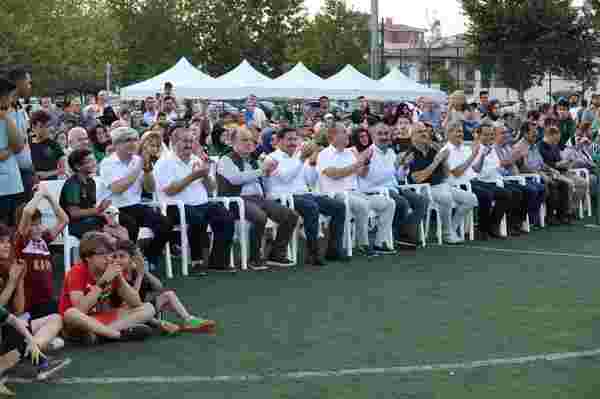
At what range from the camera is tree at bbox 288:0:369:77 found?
56.0m

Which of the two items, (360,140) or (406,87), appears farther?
(406,87)

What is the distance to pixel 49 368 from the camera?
6266 mm

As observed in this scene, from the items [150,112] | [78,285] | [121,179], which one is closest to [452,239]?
[121,179]

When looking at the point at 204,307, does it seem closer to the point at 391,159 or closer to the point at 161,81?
the point at 391,159

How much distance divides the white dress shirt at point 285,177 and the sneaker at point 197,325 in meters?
3.76

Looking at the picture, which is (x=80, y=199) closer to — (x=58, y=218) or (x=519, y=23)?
(x=58, y=218)

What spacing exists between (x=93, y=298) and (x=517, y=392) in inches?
106

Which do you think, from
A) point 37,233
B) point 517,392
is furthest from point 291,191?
point 517,392

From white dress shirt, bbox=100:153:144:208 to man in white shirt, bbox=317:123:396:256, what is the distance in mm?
2363

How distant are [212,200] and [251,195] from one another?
1.94 ft

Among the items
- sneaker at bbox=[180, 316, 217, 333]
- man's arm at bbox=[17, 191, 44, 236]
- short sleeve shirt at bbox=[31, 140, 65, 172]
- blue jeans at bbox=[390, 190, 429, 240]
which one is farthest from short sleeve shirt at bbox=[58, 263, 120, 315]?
blue jeans at bbox=[390, 190, 429, 240]

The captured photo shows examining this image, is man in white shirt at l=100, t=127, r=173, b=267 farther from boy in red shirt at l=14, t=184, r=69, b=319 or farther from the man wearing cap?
the man wearing cap

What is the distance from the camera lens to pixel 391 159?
11961mm

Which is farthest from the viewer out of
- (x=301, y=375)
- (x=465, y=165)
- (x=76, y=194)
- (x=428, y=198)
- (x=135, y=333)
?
(x=465, y=165)
